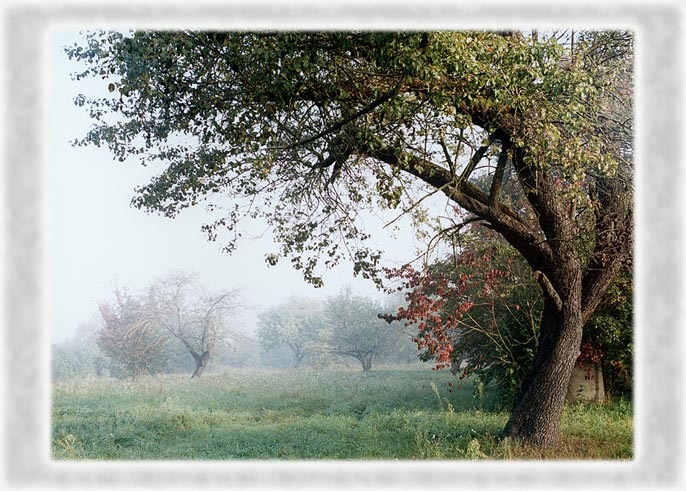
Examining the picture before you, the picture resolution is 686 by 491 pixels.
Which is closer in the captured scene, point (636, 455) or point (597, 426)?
point (636, 455)

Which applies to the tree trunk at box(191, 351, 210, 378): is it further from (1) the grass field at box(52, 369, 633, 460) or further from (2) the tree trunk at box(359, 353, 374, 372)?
(2) the tree trunk at box(359, 353, 374, 372)

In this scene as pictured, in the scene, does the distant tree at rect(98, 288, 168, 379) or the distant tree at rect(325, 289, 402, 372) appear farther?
the distant tree at rect(325, 289, 402, 372)

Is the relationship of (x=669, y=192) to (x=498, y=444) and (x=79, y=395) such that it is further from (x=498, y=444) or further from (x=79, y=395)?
(x=79, y=395)

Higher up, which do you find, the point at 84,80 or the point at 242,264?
the point at 84,80

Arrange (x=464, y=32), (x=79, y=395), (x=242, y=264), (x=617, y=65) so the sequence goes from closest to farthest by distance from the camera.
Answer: (x=464, y=32) < (x=617, y=65) < (x=242, y=264) < (x=79, y=395)

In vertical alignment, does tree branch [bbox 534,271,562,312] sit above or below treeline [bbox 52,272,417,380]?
above

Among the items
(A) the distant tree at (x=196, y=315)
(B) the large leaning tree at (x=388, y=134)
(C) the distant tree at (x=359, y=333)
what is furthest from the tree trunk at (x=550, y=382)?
(A) the distant tree at (x=196, y=315)

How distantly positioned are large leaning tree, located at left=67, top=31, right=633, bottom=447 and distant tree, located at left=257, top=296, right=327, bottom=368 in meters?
3.10

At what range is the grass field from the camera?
667cm

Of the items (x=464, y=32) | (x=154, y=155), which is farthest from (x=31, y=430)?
(x=464, y=32)

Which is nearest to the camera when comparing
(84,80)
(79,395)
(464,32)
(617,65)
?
(464,32)

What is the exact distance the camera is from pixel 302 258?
6867mm

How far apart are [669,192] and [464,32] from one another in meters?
2.29

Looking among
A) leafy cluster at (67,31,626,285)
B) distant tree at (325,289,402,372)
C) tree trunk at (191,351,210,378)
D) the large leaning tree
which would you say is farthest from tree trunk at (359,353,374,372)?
leafy cluster at (67,31,626,285)
